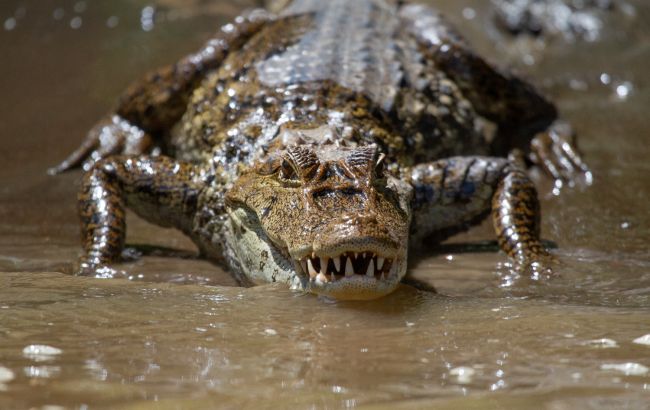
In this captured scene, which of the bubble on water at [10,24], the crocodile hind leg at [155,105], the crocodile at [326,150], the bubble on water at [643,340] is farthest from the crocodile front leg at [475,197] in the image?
the bubble on water at [10,24]

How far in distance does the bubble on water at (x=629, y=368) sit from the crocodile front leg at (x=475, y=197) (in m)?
1.78

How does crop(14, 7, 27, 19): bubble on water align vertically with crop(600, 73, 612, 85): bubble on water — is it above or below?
above

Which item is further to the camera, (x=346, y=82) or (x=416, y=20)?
(x=416, y=20)

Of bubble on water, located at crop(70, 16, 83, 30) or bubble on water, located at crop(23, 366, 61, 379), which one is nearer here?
bubble on water, located at crop(23, 366, 61, 379)

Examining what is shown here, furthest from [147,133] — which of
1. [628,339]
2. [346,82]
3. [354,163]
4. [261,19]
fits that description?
[628,339]

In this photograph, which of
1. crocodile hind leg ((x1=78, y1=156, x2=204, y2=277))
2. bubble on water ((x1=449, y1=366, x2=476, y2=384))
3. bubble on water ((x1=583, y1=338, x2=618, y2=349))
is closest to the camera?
bubble on water ((x1=449, y1=366, x2=476, y2=384))

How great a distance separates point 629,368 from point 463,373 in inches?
19.8

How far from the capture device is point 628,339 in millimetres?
3002

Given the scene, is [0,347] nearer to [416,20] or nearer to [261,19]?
[261,19]

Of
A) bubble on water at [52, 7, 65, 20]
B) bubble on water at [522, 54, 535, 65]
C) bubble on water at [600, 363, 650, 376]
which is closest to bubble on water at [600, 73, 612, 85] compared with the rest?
bubble on water at [522, 54, 535, 65]

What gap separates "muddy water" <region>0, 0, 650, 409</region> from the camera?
256cm

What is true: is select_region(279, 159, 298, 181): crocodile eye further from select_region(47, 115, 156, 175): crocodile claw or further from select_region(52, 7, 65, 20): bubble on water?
select_region(52, 7, 65, 20): bubble on water

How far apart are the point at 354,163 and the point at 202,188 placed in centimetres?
117

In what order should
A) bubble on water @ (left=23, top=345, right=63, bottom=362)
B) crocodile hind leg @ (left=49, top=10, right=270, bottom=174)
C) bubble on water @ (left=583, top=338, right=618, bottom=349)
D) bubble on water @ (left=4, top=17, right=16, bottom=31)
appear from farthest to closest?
bubble on water @ (left=4, top=17, right=16, bottom=31), crocodile hind leg @ (left=49, top=10, right=270, bottom=174), bubble on water @ (left=583, top=338, right=618, bottom=349), bubble on water @ (left=23, top=345, right=63, bottom=362)
